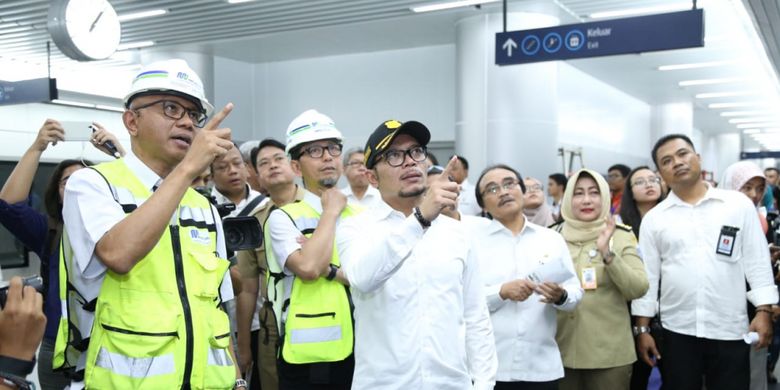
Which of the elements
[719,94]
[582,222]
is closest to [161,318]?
[582,222]

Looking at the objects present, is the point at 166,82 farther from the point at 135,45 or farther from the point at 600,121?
the point at 600,121

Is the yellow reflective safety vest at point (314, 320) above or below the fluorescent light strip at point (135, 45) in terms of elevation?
below

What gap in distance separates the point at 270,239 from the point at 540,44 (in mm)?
5403

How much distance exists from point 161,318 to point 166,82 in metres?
0.70

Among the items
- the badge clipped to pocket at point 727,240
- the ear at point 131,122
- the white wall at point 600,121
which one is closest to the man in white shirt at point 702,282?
the badge clipped to pocket at point 727,240

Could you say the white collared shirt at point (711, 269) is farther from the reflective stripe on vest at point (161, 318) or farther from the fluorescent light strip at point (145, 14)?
the fluorescent light strip at point (145, 14)

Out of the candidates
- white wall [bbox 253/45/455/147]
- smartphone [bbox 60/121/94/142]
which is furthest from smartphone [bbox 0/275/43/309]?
white wall [bbox 253/45/455/147]

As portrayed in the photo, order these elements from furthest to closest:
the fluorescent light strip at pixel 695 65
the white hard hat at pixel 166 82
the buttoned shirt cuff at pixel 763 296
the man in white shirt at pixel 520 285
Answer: the fluorescent light strip at pixel 695 65, the buttoned shirt cuff at pixel 763 296, the man in white shirt at pixel 520 285, the white hard hat at pixel 166 82

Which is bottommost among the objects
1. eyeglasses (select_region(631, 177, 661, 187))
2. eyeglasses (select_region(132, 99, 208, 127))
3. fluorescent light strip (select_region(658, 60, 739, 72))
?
eyeglasses (select_region(631, 177, 661, 187))

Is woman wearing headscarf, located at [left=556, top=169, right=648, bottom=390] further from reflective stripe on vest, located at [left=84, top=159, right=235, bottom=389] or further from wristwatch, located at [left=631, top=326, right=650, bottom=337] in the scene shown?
reflective stripe on vest, located at [left=84, top=159, right=235, bottom=389]

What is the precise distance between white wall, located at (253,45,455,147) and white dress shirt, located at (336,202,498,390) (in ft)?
32.6

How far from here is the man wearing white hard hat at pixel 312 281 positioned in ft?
8.61

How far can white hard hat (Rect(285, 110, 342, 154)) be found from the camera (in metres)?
2.89

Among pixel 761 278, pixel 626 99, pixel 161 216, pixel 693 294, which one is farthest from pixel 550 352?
pixel 626 99
